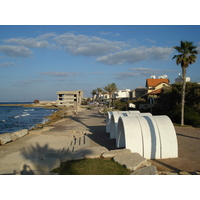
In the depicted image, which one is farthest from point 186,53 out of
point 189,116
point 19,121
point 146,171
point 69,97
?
point 69,97

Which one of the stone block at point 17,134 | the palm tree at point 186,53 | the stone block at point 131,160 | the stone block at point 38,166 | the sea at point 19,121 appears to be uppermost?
the palm tree at point 186,53

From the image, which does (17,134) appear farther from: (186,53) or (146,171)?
(186,53)

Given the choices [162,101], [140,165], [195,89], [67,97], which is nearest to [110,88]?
[162,101]

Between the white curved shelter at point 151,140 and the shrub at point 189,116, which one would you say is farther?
Answer: the shrub at point 189,116

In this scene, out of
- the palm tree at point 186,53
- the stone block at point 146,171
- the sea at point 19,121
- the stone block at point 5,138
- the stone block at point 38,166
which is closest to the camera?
the stone block at point 146,171

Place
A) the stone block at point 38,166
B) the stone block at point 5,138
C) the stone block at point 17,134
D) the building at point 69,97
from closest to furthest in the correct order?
the stone block at point 38,166, the stone block at point 5,138, the stone block at point 17,134, the building at point 69,97

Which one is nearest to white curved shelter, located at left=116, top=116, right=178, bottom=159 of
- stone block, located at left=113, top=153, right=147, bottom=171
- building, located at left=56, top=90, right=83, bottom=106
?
stone block, located at left=113, top=153, right=147, bottom=171

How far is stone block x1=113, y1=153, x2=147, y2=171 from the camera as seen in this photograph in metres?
6.94

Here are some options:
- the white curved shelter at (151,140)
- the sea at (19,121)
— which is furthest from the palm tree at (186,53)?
the sea at (19,121)

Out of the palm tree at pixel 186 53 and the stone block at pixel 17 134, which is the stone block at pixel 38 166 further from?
the palm tree at pixel 186 53

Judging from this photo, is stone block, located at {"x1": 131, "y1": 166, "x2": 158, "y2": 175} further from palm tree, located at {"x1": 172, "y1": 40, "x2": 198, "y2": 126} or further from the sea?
the sea

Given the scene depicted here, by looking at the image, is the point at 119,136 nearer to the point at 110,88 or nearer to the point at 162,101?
the point at 162,101

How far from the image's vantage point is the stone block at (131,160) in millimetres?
6942

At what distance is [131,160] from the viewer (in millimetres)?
7496
